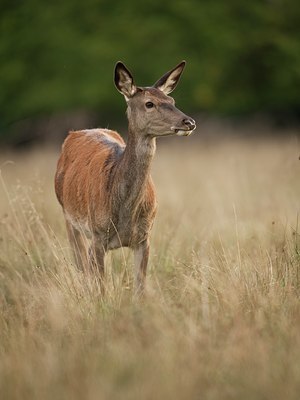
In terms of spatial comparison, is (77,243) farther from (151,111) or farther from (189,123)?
(189,123)

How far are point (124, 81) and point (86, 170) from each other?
120 cm

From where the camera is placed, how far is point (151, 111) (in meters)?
6.63

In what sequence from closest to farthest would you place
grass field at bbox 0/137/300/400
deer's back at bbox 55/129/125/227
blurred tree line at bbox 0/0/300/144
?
grass field at bbox 0/137/300/400 → deer's back at bbox 55/129/125/227 → blurred tree line at bbox 0/0/300/144

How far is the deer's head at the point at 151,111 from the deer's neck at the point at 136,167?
7 cm

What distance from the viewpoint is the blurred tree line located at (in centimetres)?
2378

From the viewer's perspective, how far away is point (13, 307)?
6281 millimetres

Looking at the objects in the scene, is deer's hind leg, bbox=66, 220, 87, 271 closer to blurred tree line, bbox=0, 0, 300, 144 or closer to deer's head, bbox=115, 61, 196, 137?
deer's head, bbox=115, 61, 196, 137

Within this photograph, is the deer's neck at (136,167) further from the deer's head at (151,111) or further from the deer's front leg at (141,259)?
the deer's front leg at (141,259)

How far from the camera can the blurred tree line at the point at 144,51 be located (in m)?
23.8

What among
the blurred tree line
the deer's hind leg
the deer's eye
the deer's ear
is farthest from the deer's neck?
the blurred tree line

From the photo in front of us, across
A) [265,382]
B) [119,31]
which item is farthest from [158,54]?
[265,382]

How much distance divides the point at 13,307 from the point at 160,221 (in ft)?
9.74

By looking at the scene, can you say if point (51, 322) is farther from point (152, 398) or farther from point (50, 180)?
point (50, 180)

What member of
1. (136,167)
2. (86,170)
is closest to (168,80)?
(136,167)
